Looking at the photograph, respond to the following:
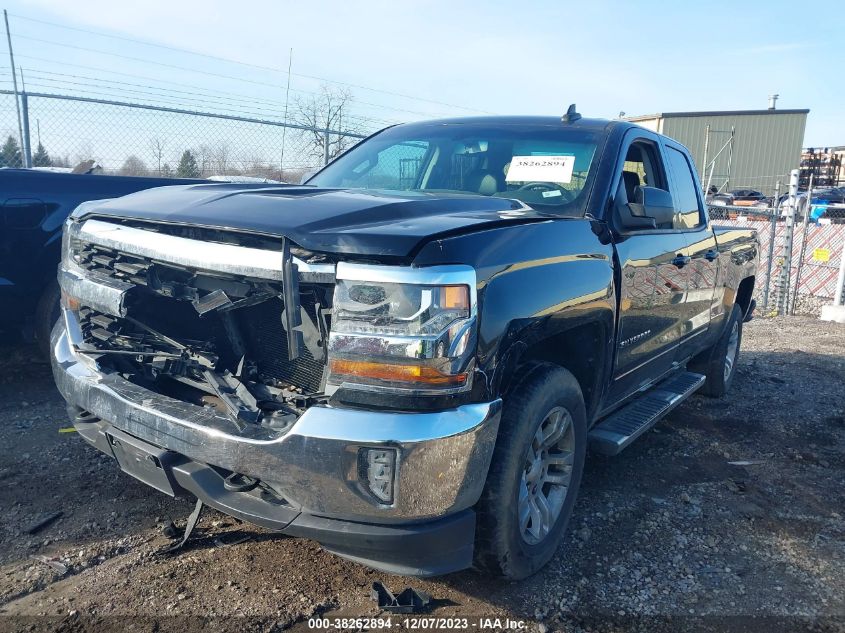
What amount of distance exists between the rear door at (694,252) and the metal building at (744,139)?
31784 mm

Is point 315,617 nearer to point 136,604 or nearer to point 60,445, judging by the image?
point 136,604

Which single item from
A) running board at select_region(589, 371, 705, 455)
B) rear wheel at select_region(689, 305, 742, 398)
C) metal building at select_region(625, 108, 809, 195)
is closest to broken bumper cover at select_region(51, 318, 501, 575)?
running board at select_region(589, 371, 705, 455)

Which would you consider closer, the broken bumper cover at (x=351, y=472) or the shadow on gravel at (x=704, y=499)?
the broken bumper cover at (x=351, y=472)

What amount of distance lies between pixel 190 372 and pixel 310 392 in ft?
1.87

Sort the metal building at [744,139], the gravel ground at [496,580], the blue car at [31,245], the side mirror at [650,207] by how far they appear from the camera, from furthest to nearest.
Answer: the metal building at [744,139], the blue car at [31,245], the side mirror at [650,207], the gravel ground at [496,580]

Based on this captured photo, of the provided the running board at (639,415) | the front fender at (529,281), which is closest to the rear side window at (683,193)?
the running board at (639,415)

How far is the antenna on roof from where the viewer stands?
3.83 metres

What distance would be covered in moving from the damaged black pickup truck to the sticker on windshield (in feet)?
0.04

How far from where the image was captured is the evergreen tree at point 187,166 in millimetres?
7875

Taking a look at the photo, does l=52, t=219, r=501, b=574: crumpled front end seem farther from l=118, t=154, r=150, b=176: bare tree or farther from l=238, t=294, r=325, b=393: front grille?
l=118, t=154, r=150, b=176: bare tree

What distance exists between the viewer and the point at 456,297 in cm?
214

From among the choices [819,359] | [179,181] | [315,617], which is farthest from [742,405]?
[179,181]

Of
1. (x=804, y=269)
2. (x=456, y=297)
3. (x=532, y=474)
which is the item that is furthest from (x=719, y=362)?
(x=804, y=269)

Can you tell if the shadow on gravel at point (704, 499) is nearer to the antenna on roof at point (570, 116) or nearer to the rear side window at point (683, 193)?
the rear side window at point (683, 193)
